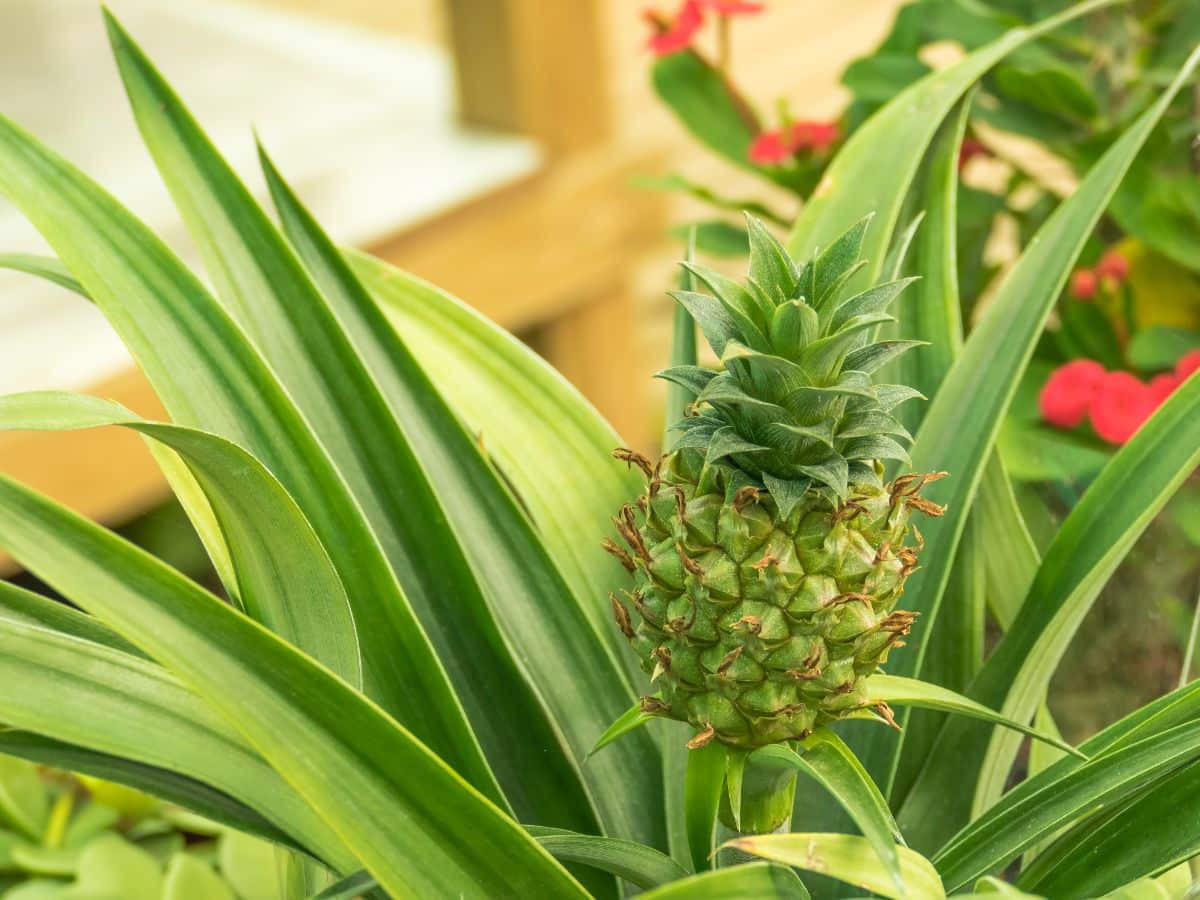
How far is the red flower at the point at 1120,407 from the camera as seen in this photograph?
742 mm

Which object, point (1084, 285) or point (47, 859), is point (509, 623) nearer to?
point (47, 859)

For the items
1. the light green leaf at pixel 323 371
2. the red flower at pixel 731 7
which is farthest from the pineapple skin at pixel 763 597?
the red flower at pixel 731 7

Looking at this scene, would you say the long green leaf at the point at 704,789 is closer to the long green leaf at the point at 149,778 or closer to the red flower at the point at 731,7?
the long green leaf at the point at 149,778

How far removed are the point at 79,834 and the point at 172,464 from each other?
1.12 ft

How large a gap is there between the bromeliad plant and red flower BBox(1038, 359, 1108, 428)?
0.64 feet

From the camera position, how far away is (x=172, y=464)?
19.1 inches

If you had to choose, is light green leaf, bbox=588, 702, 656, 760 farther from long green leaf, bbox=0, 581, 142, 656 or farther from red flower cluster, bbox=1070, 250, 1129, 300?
red flower cluster, bbox=1070, 250, 1129, 300

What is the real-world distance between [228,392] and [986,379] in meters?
0.30

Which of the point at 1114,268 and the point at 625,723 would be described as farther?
the point at 1114,268

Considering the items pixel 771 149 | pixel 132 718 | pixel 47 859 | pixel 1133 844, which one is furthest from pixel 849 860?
pixel 771 149

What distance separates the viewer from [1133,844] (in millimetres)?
469

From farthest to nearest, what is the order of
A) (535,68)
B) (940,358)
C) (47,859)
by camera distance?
(535,68), (47,859), (940,358)

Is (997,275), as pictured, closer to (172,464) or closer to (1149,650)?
(1149,650)

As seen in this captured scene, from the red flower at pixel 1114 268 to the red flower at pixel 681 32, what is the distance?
31 centimetres
